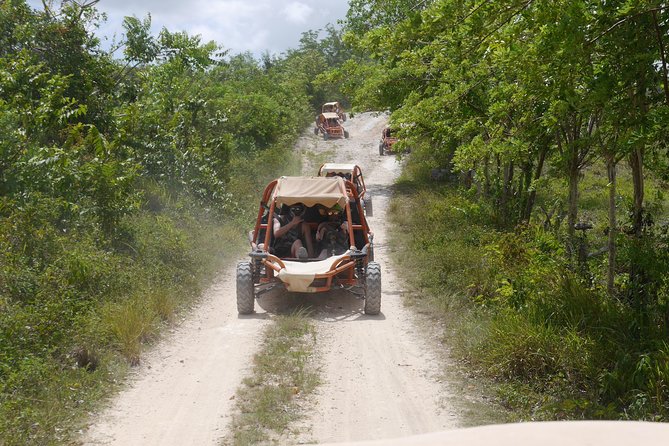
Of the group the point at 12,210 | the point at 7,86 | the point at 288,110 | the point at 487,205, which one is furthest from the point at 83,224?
the point at 288,110

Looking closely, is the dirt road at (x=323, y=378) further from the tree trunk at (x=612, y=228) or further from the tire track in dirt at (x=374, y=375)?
the tree trunk at (x=612, y=228)

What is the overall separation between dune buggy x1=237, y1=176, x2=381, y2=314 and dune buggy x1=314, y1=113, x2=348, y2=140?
26.3m

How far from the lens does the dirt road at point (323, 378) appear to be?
628cm

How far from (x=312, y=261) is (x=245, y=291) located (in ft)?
4.18

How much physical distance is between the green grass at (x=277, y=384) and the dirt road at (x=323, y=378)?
0.50ft

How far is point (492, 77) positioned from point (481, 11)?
516 centimetres

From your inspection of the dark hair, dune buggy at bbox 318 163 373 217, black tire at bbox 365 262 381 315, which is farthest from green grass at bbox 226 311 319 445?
dune buggy at bbox 318 163 373 217

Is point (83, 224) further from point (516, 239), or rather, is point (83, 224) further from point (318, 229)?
point (516, 239)

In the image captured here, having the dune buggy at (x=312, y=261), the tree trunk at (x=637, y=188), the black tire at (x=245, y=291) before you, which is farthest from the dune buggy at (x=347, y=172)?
the tree trunk at (x=637, y=188)

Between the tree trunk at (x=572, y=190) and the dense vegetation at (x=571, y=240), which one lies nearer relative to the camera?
the dense vegetation at (x=571, y=240)

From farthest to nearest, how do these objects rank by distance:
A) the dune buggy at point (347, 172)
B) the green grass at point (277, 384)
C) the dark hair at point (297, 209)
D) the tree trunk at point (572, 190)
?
the dune buggy at point (347, 172), the dark hair at point (297, 209), the tree trunk at point (572, 190), the green grass at point (277, 384)

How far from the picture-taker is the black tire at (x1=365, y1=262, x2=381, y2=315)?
32.9 ft

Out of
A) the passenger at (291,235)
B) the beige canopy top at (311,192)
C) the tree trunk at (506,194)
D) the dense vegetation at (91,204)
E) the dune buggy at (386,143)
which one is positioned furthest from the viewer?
the dune buggy at (386,143)

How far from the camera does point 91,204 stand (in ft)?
37.6
